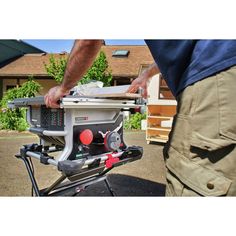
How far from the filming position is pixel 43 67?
4.39 feet

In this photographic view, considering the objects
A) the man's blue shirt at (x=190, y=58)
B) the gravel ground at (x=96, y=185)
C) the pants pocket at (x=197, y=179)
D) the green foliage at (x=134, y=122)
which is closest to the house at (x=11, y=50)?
the gravel ground at (x=96, y=185)

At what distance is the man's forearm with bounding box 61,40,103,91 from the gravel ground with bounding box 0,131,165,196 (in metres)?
0.64

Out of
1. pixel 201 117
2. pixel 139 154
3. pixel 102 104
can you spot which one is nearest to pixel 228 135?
pixel 201 117

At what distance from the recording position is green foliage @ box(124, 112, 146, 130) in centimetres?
125

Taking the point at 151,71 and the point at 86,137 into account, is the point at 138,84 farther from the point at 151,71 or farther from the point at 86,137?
the point at 86,137

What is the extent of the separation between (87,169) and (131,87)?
36 cm

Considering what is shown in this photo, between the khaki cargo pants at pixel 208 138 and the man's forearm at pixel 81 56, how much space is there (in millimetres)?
224

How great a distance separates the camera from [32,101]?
101 centimetres

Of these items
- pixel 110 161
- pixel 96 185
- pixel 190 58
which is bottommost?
pixel 96 185

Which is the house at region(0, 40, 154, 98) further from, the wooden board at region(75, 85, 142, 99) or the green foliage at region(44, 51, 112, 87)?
the wooden board at region(75, 85, 142, 99)

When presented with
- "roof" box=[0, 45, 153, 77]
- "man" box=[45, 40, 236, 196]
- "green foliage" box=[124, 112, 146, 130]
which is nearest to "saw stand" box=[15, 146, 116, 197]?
"green foliage" box=[124, 112, 146, 130]

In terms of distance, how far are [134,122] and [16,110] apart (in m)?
0.58

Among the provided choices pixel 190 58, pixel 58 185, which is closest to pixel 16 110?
pixel 58 185

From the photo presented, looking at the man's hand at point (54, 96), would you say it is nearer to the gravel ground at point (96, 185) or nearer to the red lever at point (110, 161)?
the red lever at point (110, 161)
